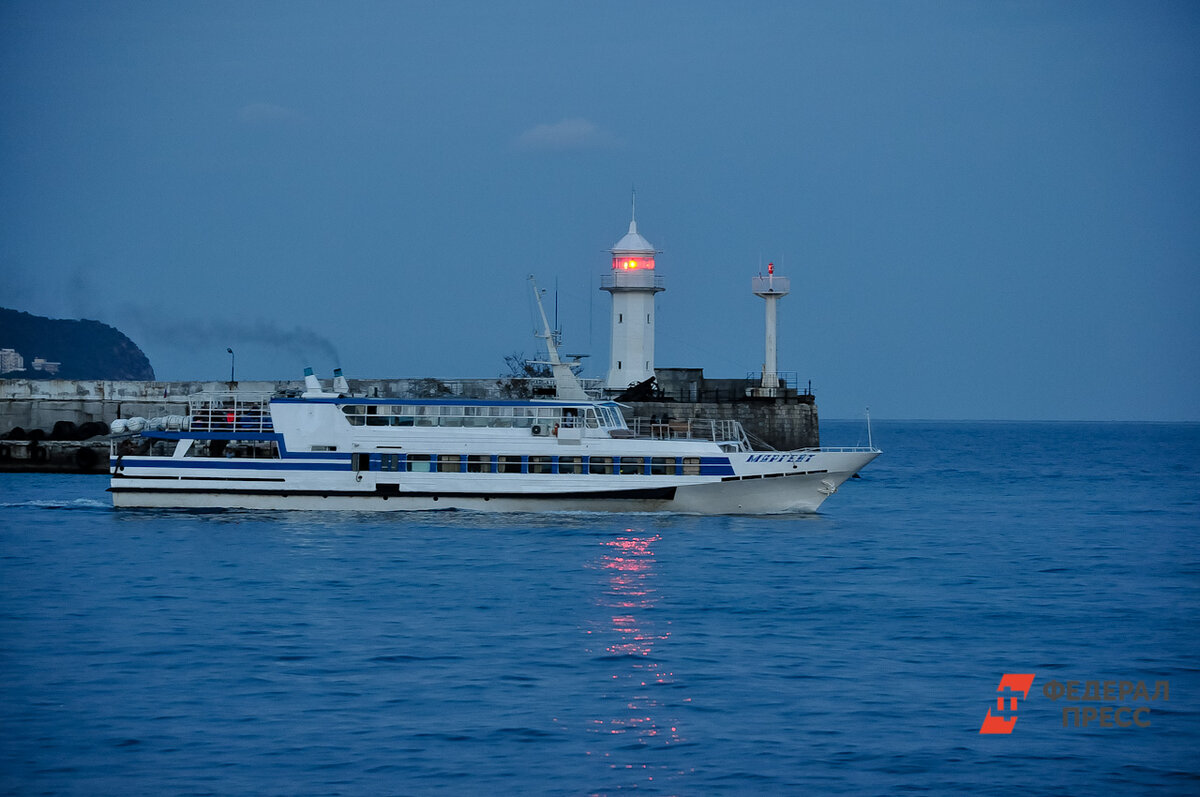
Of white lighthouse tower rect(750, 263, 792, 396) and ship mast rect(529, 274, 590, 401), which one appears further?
white lighthouse tower rect(750, 263, 792, 396)

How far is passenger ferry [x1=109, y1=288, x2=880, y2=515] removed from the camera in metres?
36.5

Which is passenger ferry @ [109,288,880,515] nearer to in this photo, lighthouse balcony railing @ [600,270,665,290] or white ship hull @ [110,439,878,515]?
white ship hull @ [110,439,878,515]

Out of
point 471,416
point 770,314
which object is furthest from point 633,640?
point 770,314

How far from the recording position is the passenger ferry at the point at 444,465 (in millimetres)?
36531

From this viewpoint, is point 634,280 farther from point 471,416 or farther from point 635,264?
point 471,416

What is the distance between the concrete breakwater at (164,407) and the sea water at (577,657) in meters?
19.4

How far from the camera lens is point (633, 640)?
70.6 feet

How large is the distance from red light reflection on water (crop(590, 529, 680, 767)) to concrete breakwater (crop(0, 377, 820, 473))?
23804mm

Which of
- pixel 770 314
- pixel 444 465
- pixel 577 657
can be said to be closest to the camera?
pixel 577 657

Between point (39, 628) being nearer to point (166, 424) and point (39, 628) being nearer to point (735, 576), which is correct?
point (735, 576)

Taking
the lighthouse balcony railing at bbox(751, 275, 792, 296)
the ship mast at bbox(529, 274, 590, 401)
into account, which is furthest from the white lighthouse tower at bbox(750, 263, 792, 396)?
the ship mast at bbox(529, 274, 590, 401)

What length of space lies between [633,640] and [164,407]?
45.9m

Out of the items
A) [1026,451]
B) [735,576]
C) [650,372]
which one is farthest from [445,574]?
[1026,451]

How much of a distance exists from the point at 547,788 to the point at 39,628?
12017 mm
